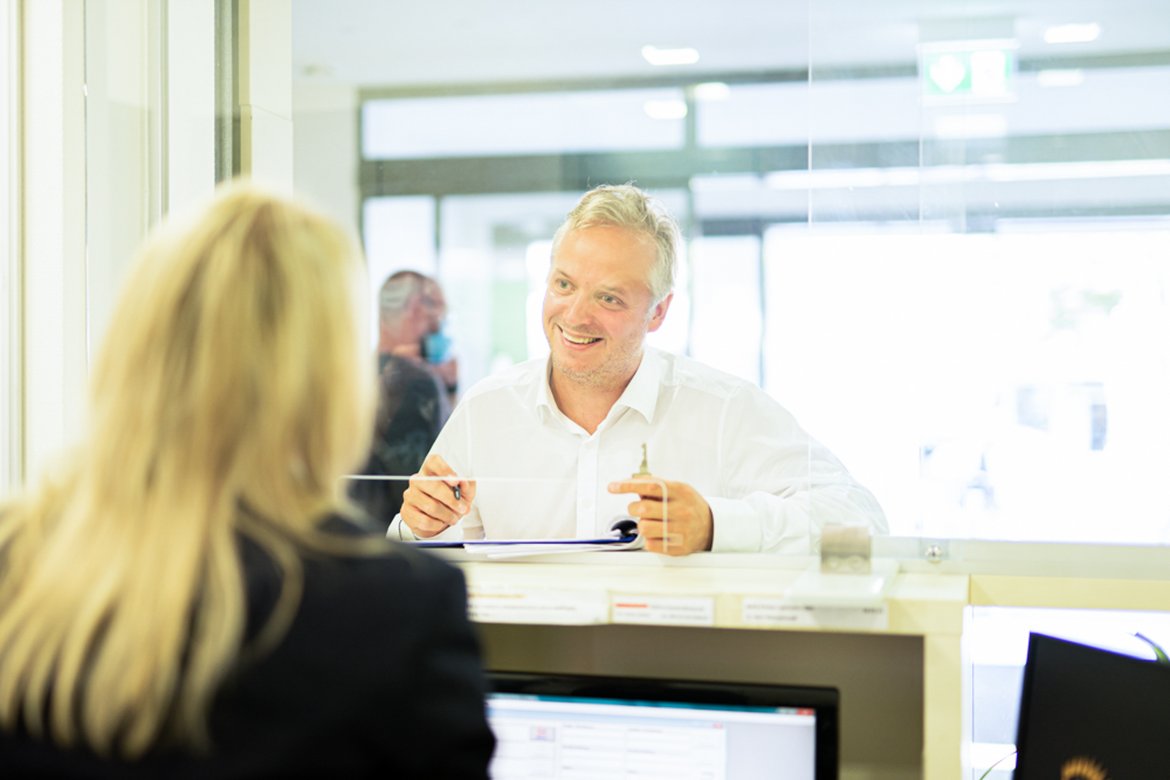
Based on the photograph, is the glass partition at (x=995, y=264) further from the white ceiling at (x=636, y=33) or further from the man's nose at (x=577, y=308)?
the man's nose at (x=577, y=308)

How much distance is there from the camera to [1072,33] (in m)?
1.49

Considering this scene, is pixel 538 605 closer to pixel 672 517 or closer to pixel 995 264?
pixel 672 517

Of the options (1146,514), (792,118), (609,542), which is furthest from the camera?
(792,118)

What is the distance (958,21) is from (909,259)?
295 millimetres

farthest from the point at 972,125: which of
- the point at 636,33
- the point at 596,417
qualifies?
the point at 596,417

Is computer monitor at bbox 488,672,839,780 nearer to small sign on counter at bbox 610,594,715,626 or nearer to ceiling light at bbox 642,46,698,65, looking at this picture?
small sign on counter at bbox 610,594,715,626

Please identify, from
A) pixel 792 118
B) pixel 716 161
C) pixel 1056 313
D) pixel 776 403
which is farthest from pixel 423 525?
pixel 1056 313

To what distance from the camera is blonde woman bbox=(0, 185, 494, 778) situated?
701 mm

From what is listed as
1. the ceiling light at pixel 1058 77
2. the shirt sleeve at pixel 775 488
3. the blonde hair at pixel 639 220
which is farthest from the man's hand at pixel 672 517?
the ceiling light at pixel 1058 77

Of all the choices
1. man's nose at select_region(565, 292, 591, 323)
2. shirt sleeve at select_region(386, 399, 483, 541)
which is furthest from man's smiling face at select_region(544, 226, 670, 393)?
shirt sleeve at select_region(386, 399, 483, 541)

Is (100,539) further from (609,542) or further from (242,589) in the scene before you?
(609,542)

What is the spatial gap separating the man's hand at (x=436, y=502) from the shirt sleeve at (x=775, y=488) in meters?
0.34

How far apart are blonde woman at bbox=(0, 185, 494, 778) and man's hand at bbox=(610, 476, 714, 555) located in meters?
0.66

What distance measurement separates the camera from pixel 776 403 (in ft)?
5.07
